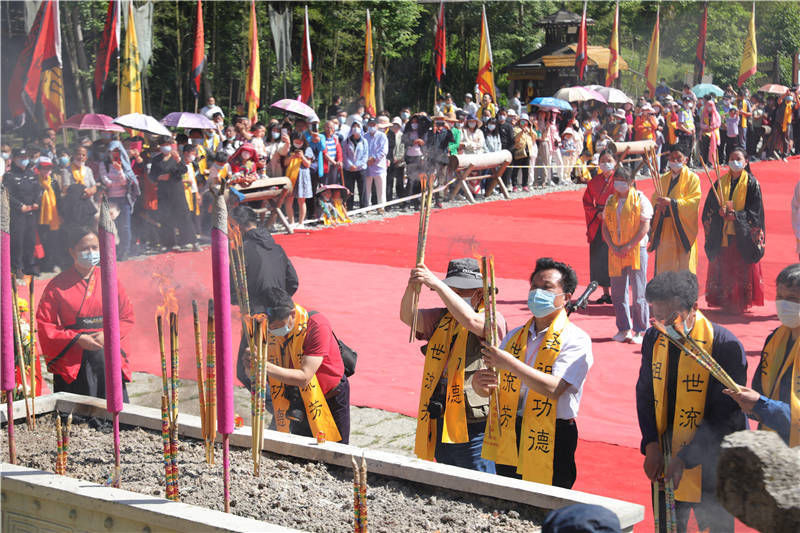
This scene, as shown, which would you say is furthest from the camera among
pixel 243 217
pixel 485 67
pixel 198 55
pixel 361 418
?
pixel 485 67

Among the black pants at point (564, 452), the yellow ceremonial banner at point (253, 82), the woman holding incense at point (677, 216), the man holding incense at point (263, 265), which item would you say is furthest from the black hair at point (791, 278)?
the yellow ceremonial banner at point (253, 82)

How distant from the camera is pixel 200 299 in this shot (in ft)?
20.2

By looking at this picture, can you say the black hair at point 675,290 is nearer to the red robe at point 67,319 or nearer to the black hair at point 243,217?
the red robe at point 67,319

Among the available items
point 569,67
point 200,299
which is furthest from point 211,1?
point 200,299

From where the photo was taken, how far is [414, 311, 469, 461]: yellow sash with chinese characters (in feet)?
14.3

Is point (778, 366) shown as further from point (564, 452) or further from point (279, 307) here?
point (279, 307)

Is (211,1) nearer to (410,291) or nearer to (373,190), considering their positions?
(373,190)

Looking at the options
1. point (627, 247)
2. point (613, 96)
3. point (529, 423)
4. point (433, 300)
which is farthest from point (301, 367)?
point (613, 96)

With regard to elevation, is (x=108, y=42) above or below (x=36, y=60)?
above

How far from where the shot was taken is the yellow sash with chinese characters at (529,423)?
13.2 feet

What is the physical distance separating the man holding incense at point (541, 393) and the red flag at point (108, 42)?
13.0m

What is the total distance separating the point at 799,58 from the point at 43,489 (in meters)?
28.5

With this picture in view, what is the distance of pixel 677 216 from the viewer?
29.9 ft

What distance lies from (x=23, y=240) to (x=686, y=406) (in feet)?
35.1
